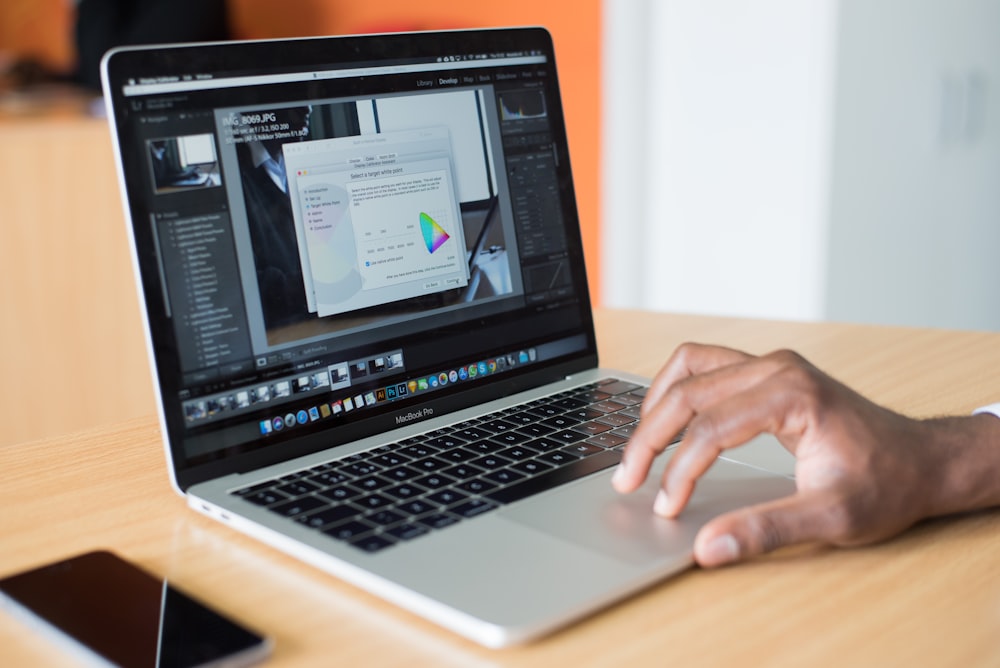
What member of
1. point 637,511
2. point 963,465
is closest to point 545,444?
point 637,511

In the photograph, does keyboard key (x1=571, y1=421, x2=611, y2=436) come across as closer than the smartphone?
No

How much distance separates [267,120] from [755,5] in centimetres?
159

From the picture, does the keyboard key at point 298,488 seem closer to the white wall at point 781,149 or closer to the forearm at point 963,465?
the forearm at point 963,465

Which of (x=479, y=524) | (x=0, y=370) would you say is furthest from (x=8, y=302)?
(x=479, y=524)

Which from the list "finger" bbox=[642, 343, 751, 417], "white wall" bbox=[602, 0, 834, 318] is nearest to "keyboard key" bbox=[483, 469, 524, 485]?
"finger" bbox=[642, 343, 751, 417]

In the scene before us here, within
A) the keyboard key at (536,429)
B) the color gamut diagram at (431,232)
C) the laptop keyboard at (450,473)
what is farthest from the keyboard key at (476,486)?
the color gamut diagram at (431,232)

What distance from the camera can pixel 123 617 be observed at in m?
0.54

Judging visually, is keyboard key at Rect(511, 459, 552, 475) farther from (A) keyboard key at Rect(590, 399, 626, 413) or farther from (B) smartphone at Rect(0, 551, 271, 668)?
(B) smartphone at Rect(0, 551, 271, 668)

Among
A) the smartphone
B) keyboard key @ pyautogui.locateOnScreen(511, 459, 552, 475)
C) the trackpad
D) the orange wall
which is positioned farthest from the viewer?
the orange wall

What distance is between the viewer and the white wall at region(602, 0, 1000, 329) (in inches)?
84.4

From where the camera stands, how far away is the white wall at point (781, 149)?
2143mm

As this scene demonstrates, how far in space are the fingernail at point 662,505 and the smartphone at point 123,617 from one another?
25 centimetres

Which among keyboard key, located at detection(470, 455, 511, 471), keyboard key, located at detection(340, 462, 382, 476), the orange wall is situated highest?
the orange wall

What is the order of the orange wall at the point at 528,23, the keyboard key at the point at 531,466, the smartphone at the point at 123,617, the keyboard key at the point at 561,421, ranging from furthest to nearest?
the orange wall at the point at 528,23
the keyboard key at the point at 561,421
the keyboard key at the point at 531,466
the smartphone at the point at 123,617
